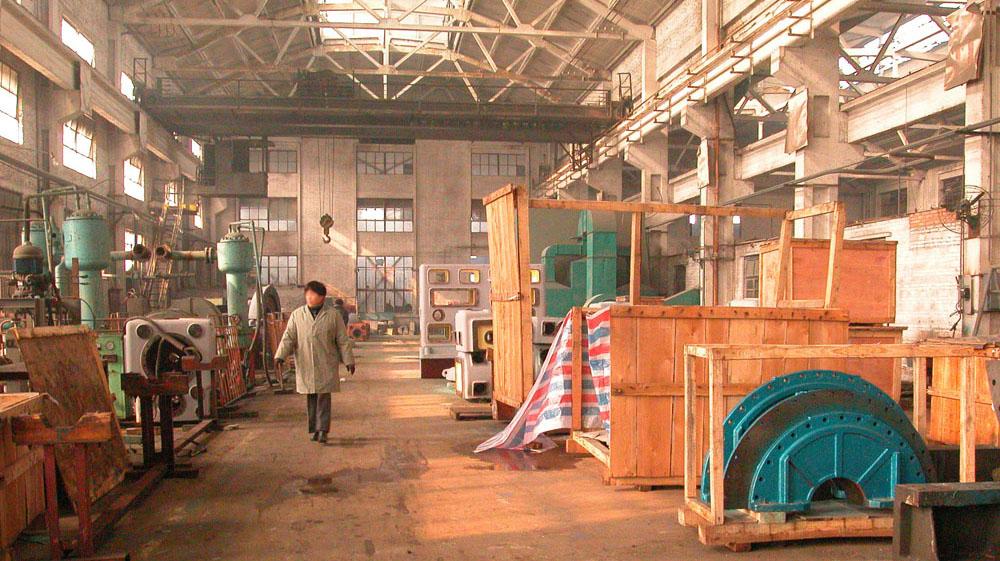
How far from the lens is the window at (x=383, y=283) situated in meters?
32.8

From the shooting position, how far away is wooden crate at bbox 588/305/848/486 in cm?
516

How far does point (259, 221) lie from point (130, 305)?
707 inches

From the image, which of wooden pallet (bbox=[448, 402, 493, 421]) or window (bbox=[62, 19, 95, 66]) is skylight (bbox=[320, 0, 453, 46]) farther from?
wooden pallet (bbox=[448, 402, 493, 421])

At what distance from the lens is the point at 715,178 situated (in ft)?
52.3

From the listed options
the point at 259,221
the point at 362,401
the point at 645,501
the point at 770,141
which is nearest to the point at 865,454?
the point at 645,501

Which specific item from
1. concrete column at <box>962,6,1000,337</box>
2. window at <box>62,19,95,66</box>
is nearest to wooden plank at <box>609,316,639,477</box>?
concrete column at <box>962,6,1000,337</box>

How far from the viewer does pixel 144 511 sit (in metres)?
4.90

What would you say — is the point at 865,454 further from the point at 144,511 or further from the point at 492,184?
the point at 492,184

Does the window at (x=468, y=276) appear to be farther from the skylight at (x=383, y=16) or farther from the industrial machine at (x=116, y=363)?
the skylight at (x=383, y=16)

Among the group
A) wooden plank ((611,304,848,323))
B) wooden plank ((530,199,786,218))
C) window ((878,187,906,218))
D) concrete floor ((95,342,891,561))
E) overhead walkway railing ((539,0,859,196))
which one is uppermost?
overhead walkway railing ((539,0,859,196))

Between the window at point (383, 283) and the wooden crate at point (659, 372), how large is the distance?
2814 centimetres

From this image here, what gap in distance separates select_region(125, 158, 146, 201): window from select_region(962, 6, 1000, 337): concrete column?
22.3m

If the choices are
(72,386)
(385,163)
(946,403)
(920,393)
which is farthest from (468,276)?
(385,163)

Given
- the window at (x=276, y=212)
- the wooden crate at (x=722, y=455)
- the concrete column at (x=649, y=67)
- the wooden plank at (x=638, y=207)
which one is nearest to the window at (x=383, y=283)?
the window at (x=276, y=212)
